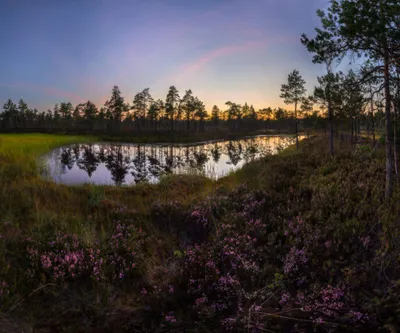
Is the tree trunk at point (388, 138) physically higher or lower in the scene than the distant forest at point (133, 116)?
lower

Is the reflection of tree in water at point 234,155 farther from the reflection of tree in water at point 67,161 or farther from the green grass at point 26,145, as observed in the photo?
the green grass at point 26,145

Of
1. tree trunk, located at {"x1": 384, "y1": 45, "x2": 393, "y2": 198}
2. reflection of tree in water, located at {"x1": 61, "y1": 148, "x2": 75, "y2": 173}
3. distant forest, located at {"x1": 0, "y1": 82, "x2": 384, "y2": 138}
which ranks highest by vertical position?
distant forest, located at {"x1": 0, "y1": 82, "x2": 384, "y2": 138}

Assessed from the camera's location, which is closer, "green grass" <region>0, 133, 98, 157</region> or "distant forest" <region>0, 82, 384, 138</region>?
"green grass" <region>0, 133, 98, 157</region>

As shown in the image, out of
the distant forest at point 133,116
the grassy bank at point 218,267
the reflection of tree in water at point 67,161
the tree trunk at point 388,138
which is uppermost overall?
the distant forest at point 133,116

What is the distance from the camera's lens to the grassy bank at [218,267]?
3771 mm

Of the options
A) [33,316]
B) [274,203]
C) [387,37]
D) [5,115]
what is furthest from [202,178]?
[5,115]

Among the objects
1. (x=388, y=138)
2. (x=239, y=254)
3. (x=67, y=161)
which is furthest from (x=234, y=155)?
(x=239, y=254)

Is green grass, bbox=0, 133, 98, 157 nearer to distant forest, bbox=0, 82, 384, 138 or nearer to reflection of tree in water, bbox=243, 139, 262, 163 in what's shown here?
reflection of tree in water, bbox=243, 139, 262, 163

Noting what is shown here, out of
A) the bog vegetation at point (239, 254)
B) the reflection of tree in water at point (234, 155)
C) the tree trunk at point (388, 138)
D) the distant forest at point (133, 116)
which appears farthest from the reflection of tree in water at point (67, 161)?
the distant forest at point (133, 116)

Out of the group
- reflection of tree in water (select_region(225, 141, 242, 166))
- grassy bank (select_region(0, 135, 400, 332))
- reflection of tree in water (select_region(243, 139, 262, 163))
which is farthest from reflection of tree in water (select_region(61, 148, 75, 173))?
grassy bank (select_region(0, 135, 400, 332))

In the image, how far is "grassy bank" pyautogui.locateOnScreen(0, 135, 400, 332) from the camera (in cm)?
377

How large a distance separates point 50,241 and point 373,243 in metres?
6.25

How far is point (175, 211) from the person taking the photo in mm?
8219

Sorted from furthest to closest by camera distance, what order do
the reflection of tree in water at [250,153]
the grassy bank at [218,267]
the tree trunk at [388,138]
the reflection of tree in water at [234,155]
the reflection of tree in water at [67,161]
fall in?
A: the reflection of tree in water at [234,155], the reflection of tree in water at [250,153], the reflection of tree in water at [67,161], the tree trunk at [388,138], the grassy bank at [218,267]
